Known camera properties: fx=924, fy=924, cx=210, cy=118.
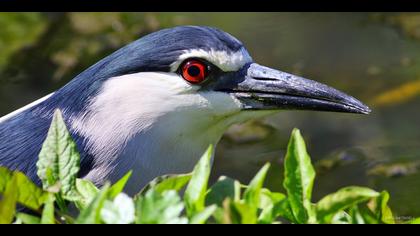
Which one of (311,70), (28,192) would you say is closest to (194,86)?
(28,192)

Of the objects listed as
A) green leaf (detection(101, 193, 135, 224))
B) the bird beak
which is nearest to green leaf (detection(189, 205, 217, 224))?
green leaf (detection(101, 193, 135, 224))

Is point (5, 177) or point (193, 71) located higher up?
point (193, 71)

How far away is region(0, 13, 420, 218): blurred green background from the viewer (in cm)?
582

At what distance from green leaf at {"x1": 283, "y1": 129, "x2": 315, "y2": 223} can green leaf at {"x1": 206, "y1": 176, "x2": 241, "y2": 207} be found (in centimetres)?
12

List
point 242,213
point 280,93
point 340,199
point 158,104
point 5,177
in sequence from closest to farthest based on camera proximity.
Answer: point 242,213, point 340,199, point 5,177, point 158,104, point 280,93

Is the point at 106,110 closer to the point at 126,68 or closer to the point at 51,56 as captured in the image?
the point at 126,68

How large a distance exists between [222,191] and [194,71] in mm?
1668

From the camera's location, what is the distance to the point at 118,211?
1.60 metres

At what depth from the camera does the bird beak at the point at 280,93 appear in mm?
3451

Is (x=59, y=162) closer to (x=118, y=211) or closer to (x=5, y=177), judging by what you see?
(x=5, y=177)

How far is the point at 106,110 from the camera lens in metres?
3.25

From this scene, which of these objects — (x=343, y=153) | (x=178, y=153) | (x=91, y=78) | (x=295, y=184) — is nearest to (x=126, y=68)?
(x=91, y=78)

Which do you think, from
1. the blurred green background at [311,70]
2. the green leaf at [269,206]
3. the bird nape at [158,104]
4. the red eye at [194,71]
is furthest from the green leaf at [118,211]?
the blurred green background at [311,70]

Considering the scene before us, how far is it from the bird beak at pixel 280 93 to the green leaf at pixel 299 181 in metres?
1.62
